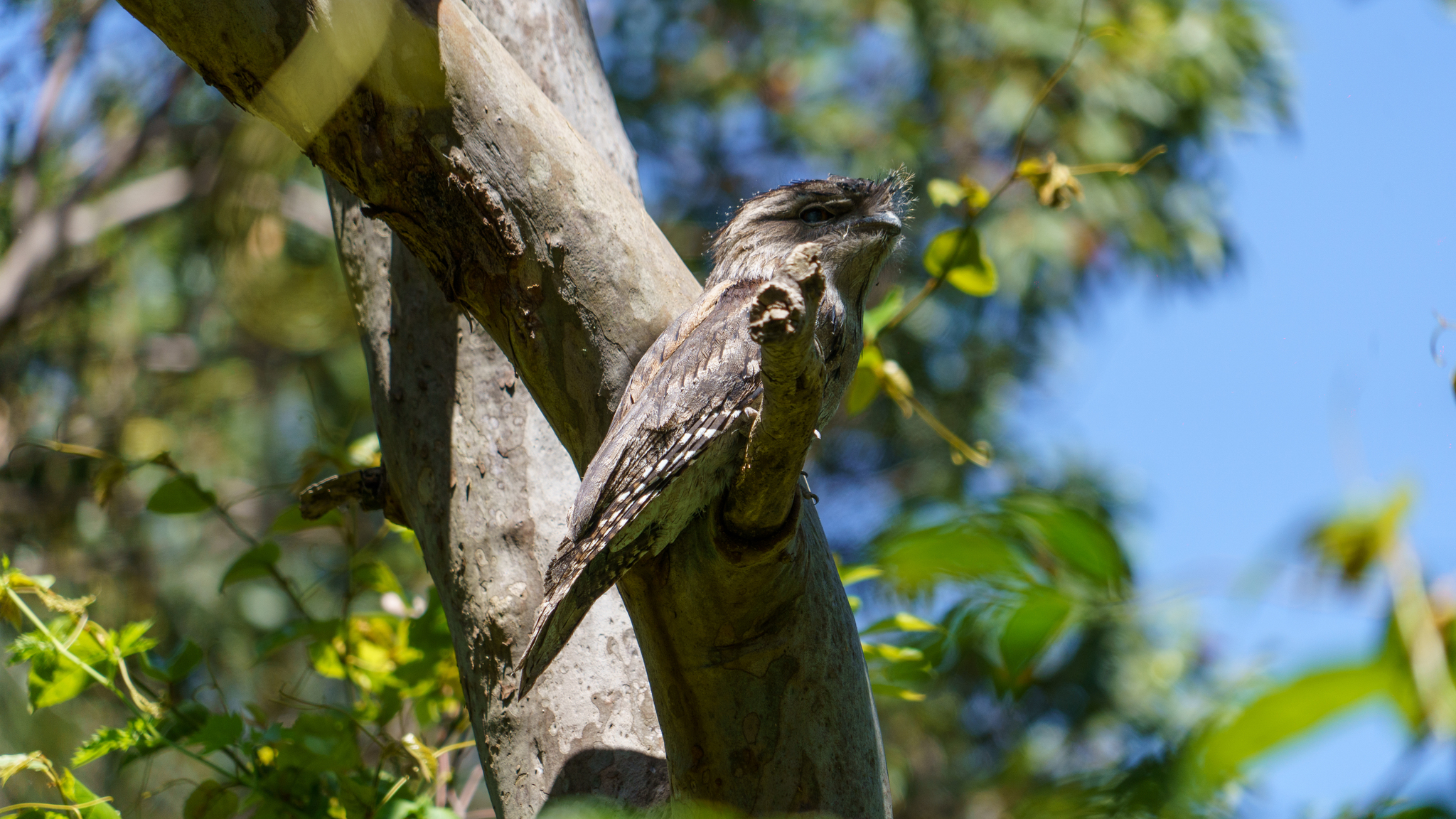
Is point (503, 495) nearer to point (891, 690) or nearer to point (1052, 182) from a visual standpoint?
point (891, 690)

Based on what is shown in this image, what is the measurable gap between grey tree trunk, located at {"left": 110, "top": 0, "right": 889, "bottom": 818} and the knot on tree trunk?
0.11ft

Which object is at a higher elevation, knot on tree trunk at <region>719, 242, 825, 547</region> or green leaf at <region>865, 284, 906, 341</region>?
green leaf at <region>865, 284, 906, 341</region>

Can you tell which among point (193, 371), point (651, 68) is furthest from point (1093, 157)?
point (193, 371)

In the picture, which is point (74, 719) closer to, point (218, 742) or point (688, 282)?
point (218, 742)

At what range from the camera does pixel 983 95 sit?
5551 millimetres

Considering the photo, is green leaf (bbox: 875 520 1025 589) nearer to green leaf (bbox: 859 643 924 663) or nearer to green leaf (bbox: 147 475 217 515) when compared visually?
green leaf (bbox: 859 643 924 663)

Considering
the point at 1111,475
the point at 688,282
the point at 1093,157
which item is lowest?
the point at 1111,475

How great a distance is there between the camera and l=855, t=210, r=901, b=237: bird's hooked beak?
204 centimetres

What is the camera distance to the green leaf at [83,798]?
1648mm

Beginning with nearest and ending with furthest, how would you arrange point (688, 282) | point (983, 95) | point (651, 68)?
1. point (688, 282)
2. point (983, 95)
3. point (651, 68)

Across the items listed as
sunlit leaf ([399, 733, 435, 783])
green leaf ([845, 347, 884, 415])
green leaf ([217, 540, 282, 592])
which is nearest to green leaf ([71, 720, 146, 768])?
green leaf ([217, 540, 282, 592])

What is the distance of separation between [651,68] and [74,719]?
5048mm

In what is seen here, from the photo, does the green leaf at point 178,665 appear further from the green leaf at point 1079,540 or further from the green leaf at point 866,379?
the green leaf at point 1079,540

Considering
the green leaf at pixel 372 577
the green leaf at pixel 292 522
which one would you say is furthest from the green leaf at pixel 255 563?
the green leaf at pixel 372 577
